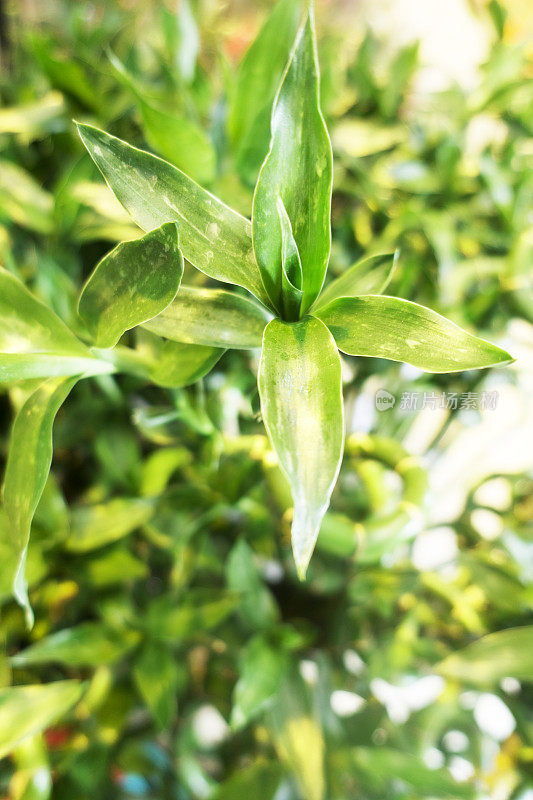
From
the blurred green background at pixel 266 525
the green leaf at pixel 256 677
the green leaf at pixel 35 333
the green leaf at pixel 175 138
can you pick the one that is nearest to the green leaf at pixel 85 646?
the blurred green background at pixel 266 525

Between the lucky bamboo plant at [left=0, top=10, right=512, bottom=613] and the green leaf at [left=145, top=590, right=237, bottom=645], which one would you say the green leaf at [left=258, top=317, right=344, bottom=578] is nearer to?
the lucky bamboo plant at [left=0, top=10, right=512, bottom=613]

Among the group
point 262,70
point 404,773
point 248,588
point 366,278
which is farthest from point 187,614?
point 262,70

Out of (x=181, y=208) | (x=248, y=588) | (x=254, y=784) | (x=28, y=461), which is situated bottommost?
(x=254, y=784)

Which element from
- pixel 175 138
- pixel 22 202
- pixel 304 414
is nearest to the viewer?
pixel 304 414

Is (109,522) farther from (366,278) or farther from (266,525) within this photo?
(366,278)

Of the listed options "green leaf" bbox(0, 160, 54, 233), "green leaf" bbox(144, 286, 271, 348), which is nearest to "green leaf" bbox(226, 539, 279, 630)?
"green leaf" bbox(144, 286, 271, 348)

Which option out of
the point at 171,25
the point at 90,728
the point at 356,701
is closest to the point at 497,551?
the point at 356,701

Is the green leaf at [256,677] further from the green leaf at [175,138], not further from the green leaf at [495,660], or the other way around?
the green leaf at [175,138]
